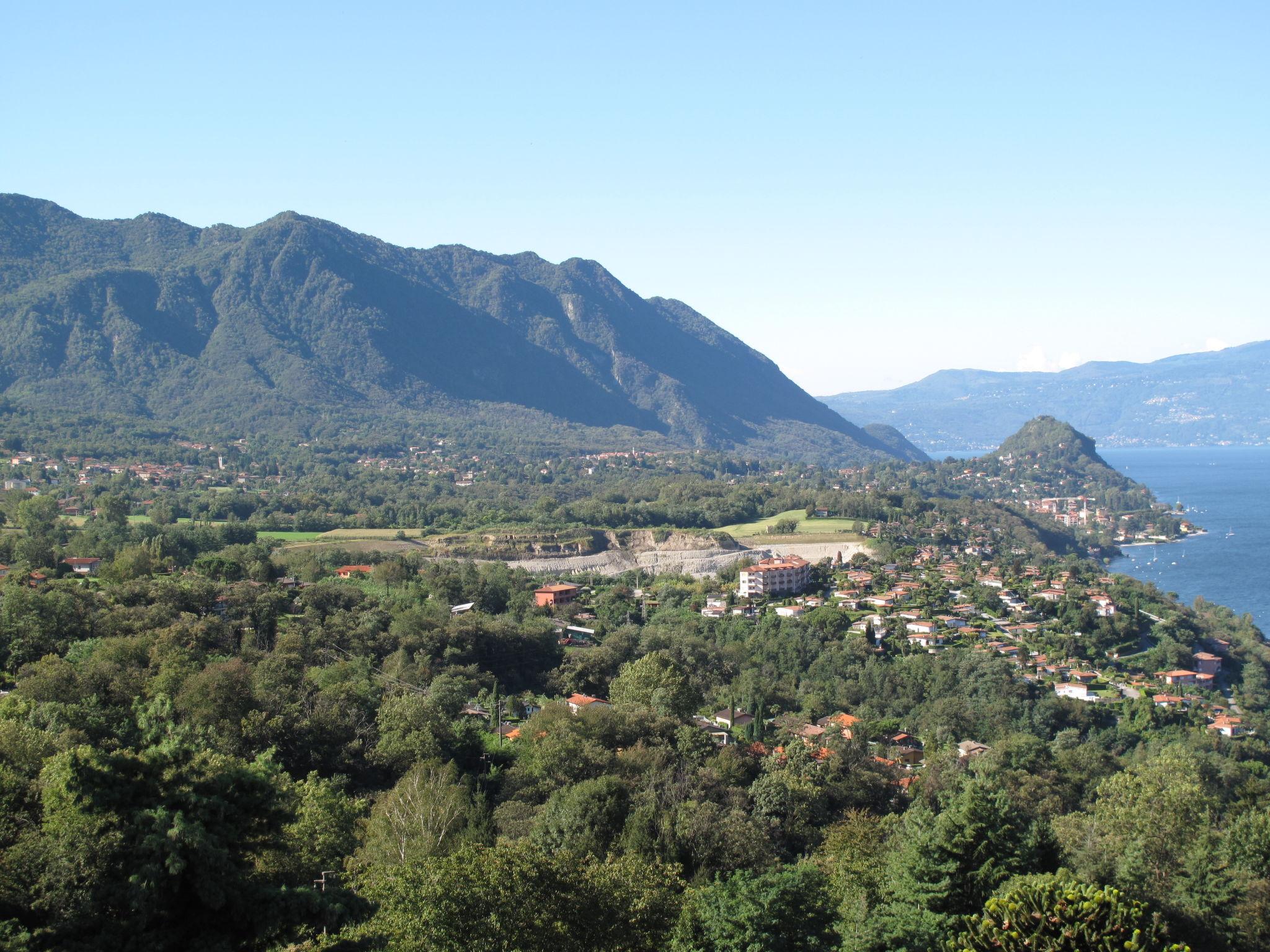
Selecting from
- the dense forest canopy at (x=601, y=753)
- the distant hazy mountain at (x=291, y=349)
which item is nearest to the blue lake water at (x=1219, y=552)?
the dense forest canopy at (x=601, y=753)

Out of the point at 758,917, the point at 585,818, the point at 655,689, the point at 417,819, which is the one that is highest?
the point at 758,917

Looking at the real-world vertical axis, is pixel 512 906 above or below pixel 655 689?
above

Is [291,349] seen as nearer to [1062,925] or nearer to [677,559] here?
[677,559]

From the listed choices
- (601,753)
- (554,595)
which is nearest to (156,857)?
(601,753)

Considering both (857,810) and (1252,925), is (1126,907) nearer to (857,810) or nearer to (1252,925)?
(1252,925)

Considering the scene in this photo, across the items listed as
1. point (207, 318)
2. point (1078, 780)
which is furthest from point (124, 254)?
point (1078, 780)

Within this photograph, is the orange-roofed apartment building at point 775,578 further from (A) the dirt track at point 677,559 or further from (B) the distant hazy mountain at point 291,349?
(B) the distant hazy mountain at point 291,349

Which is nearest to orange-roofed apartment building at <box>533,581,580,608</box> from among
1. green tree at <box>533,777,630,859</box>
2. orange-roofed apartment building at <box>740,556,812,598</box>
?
orange-roofed apartment building at <box>740,556,812,598</box>
